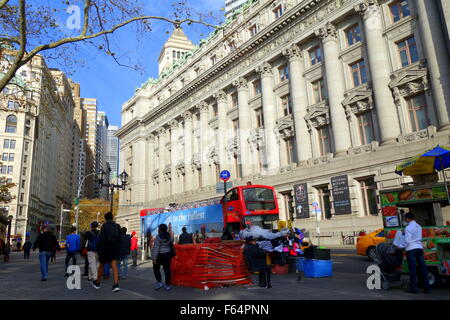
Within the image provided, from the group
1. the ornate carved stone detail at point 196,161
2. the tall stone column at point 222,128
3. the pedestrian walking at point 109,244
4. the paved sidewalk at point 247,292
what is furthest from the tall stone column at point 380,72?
the ornate carved stone detail at point 196,161

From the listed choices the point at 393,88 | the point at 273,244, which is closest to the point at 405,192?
the point at 273,244

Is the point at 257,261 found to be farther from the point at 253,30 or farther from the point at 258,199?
the point at 253,30

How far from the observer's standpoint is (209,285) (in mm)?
9422

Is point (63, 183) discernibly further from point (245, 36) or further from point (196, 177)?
point (245, 36)

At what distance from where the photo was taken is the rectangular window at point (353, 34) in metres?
27.9

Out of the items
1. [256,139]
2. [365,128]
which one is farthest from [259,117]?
[365,128]

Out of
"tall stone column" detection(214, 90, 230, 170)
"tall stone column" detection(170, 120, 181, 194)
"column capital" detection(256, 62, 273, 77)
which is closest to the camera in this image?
"column capital" detection(256, 62, 273, 77)

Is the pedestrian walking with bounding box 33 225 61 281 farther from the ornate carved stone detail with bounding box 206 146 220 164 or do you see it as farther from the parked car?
the ornate carved stone detail with bounding box 206 146 220 164

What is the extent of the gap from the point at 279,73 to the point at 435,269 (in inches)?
1142

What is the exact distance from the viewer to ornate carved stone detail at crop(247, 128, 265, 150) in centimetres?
3541

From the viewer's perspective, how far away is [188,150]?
46.8 metres

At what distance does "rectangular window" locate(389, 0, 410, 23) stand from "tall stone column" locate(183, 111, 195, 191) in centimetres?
2828

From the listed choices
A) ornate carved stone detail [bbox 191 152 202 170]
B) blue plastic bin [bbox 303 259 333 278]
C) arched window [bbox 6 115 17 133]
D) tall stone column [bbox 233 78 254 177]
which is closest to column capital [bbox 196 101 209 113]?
ornate carved stone detail [bbox 191 152 202 170]

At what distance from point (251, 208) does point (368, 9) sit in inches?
736
